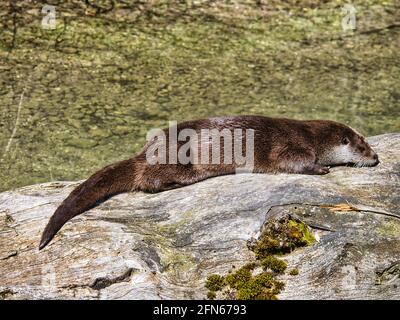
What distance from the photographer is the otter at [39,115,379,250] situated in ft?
13.7

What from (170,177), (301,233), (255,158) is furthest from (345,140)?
(301,233)

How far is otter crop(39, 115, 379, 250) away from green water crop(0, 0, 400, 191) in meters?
1.99

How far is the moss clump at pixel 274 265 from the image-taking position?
10.9ft

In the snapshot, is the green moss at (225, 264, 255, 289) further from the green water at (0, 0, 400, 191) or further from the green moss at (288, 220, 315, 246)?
the green water at (0, 0, 400, 191)

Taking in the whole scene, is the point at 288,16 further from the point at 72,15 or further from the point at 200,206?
the point at 200,206

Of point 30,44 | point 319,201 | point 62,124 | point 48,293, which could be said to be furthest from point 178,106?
point 48,293

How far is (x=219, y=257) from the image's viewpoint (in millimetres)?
3469

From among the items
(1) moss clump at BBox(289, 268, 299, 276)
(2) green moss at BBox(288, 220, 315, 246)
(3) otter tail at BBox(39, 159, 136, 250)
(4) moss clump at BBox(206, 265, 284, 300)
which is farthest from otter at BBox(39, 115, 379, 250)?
(1) moss clump at BBox(289, 268, 299, 276)

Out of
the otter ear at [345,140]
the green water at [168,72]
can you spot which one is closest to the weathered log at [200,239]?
the otter ear at [345,140]

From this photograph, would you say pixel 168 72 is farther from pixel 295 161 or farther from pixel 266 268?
pixel 266 268

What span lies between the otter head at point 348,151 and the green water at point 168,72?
2.18 meters

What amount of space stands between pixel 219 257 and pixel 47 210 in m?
1.15
